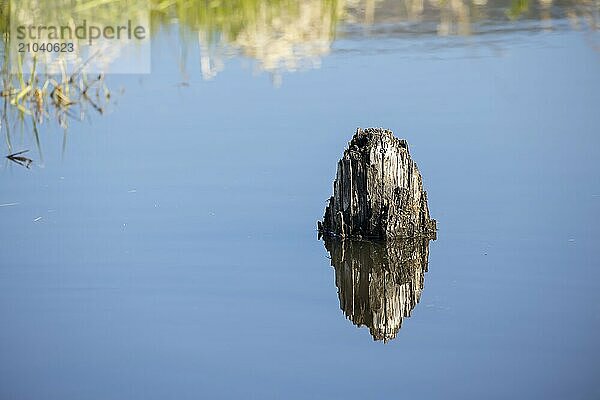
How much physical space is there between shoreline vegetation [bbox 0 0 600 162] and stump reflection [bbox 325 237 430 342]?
10.4 feet

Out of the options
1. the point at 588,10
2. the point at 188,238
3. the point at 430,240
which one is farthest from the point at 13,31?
the point at 588,10

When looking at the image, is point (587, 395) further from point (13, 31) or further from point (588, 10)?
point (588, 10)

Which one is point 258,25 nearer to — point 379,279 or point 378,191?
point 378,191

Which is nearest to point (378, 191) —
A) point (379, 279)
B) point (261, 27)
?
point (379, 279)

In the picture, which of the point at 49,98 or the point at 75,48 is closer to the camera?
the point at 49,98

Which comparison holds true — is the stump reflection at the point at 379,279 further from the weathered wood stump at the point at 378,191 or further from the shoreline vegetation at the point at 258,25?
the shoreline vegetation at the point at 258,25

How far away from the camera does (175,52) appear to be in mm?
9523

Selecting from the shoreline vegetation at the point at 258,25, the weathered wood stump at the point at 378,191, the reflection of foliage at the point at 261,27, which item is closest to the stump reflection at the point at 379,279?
the weathered wood stump at the point at 378,191

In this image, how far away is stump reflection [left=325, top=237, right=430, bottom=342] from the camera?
475 cm

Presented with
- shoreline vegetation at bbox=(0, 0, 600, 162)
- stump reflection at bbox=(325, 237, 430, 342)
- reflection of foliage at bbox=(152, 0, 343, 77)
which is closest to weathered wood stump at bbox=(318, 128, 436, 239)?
stump reflection at bbox=(325, 237, 430, 342)

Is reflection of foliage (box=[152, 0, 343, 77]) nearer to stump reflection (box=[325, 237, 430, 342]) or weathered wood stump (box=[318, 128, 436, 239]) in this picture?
weathered wood stump (box=[318, 128, 436, 239])

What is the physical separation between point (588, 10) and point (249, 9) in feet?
10.6

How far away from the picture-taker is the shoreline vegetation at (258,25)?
321 inches

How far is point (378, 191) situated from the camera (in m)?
5.40
